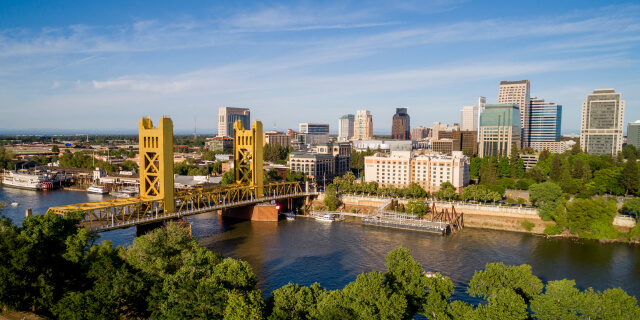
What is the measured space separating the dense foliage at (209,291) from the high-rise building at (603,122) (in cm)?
9346

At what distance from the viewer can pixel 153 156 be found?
34438 millimetres

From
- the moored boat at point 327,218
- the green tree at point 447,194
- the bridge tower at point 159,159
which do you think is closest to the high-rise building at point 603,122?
the green tree at point 447,194

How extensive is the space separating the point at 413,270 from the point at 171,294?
9855 millimetres

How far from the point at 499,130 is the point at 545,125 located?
2780 centimetres

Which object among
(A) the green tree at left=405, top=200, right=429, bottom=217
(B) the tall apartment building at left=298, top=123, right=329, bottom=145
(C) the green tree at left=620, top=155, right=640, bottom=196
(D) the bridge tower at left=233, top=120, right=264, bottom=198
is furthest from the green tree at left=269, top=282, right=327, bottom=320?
(B) the tall apartment building at left=298, top=123, right=329, bottom=145

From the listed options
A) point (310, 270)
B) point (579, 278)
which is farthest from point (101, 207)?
point (579, 278)

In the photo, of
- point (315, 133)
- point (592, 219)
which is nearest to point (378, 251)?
point (592, 219)

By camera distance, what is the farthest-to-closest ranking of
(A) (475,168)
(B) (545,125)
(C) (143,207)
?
(B) (545,125)
(A) (475,168)
(C) (143,207)

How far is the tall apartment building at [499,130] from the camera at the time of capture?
97562 millimetres

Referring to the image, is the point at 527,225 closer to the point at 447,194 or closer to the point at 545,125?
the point at 447,194

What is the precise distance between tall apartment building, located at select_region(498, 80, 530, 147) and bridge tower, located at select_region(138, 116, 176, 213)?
11358 centimetres

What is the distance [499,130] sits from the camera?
98438 millimetres

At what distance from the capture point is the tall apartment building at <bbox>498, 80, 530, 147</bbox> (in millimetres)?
124000

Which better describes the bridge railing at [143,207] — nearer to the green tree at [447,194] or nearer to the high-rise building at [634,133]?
the green tree at [447,194]
